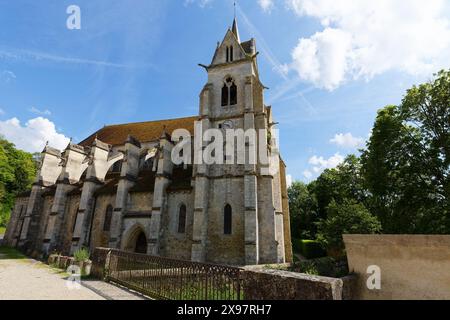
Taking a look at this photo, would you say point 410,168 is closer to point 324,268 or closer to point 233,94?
point 324,268

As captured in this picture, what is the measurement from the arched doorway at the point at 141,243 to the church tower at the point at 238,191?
515 centimetres

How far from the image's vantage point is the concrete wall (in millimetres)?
4836

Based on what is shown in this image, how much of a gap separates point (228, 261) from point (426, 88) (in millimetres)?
17930

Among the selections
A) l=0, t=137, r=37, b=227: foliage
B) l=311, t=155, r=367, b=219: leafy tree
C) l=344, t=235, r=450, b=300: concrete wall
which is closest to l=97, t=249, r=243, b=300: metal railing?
l=344, t=235, r=450, b=300: concrete wall

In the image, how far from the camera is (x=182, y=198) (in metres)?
17.9

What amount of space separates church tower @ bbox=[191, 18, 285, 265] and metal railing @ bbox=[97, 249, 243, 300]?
688 cm

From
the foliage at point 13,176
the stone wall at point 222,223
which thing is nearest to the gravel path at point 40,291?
the stone wall at point 222,223

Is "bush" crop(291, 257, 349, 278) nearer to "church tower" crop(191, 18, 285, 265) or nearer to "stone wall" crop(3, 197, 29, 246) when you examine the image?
"church tower" crop(191, 18, 285, 265)

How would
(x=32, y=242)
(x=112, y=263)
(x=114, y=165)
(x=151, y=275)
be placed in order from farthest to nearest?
(x=114, y=165) → (x=32, y=242) → (x=112, y=263) → (x=151, y=275)

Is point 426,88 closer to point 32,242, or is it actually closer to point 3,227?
point 32,242

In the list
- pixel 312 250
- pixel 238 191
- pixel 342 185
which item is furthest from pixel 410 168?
pixel 312 250
